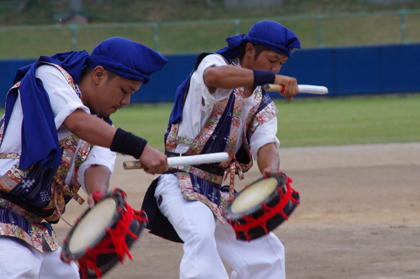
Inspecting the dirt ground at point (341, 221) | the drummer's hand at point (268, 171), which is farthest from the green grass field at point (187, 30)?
the drummer's hand at point (268, 171)

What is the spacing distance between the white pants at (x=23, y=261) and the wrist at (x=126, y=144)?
65 cm

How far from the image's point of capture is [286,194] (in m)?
3.40

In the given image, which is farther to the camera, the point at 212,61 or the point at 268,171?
the point at 268,171

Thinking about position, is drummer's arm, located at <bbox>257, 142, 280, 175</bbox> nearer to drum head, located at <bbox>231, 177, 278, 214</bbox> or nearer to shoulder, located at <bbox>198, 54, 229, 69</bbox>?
drum head, located at <bbox>231, 177, 278, 214</bbox>

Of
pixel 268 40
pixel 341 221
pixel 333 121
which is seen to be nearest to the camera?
pixel 268 40

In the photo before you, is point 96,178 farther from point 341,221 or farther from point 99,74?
point 341,221

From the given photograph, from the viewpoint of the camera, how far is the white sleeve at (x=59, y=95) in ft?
8.66

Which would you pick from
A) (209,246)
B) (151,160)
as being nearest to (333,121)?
(209,246)

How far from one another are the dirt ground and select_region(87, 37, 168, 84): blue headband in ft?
7.88

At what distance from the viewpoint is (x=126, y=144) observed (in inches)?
105

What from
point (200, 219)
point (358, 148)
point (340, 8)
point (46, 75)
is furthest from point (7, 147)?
point (340, 8)

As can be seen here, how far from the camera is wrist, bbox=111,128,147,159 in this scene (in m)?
2.65

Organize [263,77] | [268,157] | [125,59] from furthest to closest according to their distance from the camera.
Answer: [268,157]
[263,77]
[125,59]

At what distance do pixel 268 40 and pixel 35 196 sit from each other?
71.5 inches
